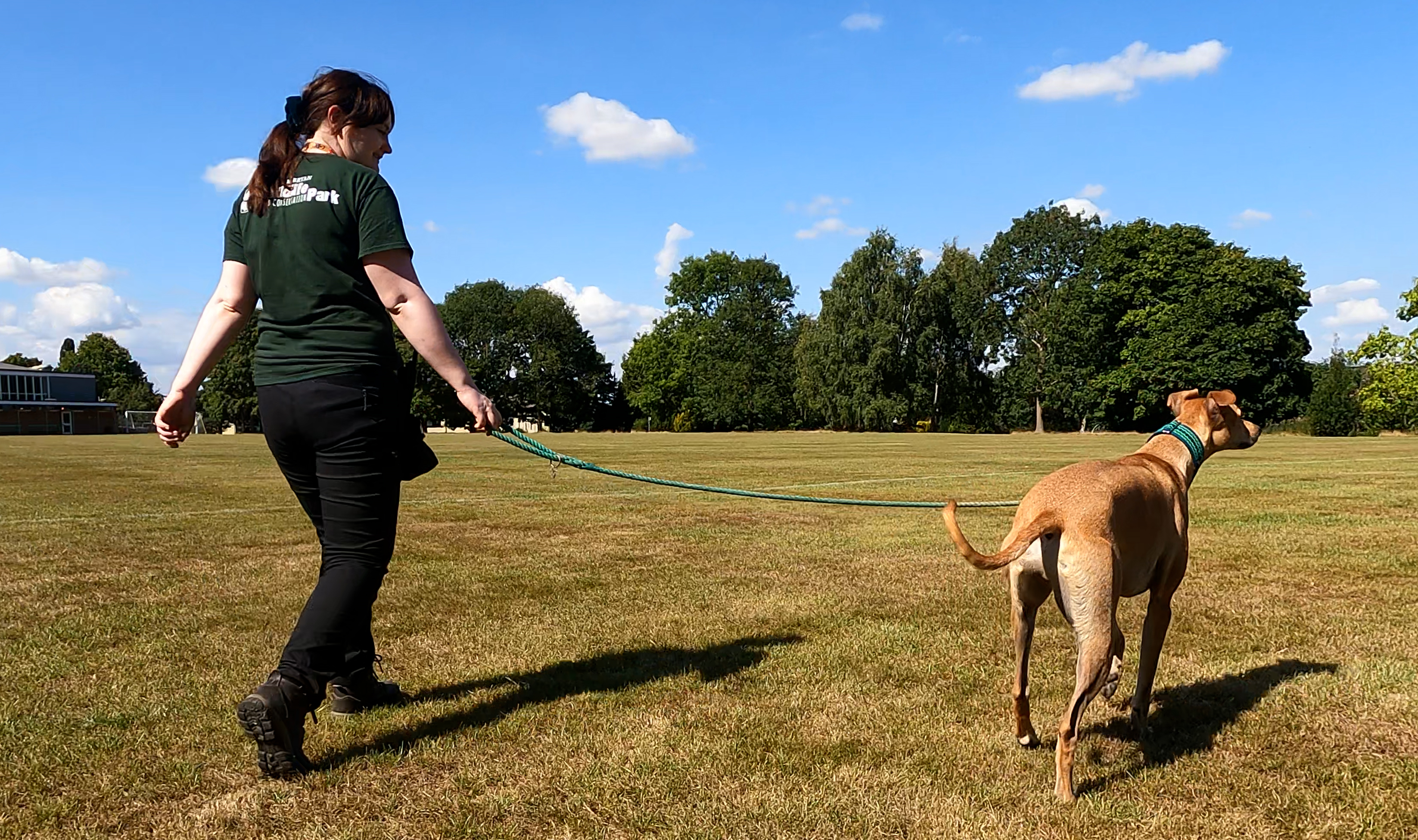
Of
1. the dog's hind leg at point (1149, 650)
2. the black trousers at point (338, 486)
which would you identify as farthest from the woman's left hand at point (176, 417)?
the dog's hind leg at point (1149, 650)

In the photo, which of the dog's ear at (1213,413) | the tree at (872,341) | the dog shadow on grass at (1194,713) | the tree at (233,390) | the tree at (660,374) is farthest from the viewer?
the tree at (660,374)

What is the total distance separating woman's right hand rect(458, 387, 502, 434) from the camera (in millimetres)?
3426

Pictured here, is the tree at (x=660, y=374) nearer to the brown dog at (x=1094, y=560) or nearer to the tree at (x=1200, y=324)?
the tree at (x=1200, y=324)

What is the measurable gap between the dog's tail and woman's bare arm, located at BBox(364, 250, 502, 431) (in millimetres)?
1765

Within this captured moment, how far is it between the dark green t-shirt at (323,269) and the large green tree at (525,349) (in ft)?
238

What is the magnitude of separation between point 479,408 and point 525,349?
76.4 meters

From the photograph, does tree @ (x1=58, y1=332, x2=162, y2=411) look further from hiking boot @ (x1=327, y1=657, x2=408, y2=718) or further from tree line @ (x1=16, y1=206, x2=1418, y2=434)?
hiking boot @ (x1=327, y1=657, x2=408, y2=718)

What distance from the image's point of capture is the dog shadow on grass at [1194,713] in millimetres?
3551

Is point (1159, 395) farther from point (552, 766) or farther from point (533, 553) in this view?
point (552, 766)

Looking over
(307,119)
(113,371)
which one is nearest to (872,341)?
(307,119)

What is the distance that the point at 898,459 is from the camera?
82.7 ft

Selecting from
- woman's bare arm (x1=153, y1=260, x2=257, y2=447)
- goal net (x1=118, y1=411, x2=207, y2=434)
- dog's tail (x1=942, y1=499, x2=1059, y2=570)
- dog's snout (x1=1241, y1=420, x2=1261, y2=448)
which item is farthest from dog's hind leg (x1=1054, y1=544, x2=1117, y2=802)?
goal net (x1=118, y1=411, x2=207, y2=434)

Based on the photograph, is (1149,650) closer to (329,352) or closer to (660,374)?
(329,352)

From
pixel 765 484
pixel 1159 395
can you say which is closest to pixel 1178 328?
pixel 1159 395
